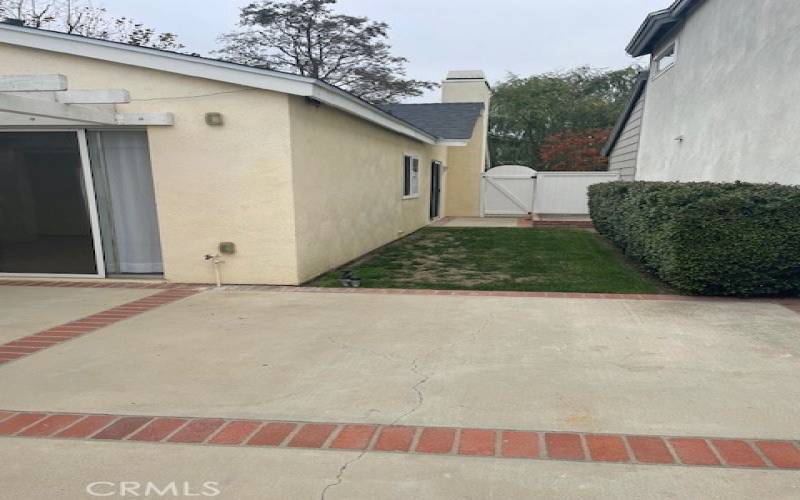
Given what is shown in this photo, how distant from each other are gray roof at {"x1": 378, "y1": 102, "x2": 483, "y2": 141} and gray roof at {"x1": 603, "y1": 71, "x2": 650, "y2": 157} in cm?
445

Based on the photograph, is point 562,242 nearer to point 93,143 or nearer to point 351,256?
point 351,256

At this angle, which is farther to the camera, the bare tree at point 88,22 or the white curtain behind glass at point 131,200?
the bare tree at point 88,22

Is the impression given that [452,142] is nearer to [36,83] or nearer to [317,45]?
[36,83]

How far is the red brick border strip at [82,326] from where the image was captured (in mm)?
3973

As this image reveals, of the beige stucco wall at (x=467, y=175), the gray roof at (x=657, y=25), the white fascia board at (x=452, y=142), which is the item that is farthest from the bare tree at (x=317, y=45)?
the gray roof at (x=657, y=25)

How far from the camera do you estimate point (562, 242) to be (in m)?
9.94

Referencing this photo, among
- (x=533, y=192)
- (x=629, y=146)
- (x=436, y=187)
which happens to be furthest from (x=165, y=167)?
(x=533, y=192)

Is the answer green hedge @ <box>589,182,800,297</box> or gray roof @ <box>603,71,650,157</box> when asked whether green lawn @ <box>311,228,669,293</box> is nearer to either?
green hedge @ <box>589,182,800,297</box>

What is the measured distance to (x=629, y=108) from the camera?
1267 centimetres

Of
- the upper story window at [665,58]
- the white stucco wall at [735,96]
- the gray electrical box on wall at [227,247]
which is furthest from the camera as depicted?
the upper story window at [665,58]

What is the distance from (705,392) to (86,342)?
195 inches

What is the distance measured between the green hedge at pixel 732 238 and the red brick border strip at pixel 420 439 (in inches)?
126

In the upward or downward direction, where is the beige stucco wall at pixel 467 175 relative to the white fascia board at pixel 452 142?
downward

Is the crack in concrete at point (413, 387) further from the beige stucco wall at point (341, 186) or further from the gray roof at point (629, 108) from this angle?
the gray roof at point (629, 108)
